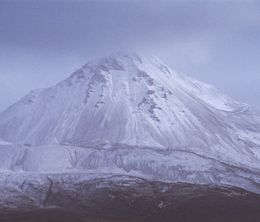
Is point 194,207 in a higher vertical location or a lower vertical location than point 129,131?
lower

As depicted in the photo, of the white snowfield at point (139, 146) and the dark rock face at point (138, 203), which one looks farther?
the white snowfield at point (139, 146)

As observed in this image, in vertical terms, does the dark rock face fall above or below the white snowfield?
below

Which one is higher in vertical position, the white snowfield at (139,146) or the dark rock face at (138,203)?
the white snowfield at (139,146)

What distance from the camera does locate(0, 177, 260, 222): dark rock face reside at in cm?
10206

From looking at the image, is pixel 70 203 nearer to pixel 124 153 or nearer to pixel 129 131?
pixel 124 153

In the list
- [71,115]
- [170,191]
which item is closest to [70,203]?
[170,191]

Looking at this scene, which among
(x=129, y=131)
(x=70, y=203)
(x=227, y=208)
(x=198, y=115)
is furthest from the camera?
(x=198, y=115)

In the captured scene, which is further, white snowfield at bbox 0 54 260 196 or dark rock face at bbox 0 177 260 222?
white snowfield at bbox 0 54 260 196

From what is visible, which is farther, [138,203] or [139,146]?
[139,146]

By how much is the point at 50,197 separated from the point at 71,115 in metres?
70.7

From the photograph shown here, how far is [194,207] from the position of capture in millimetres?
111062

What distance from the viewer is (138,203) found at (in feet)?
385

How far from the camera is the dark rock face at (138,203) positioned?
335 feet

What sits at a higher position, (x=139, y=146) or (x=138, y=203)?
(x=139, y=146)
